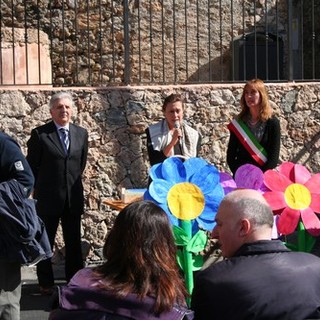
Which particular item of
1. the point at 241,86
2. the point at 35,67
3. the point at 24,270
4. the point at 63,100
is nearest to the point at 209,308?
the point at 63,100

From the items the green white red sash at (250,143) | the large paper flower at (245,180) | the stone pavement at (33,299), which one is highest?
the green white red sash at (250,143)

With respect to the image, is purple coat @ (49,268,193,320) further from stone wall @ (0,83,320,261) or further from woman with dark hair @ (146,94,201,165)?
stone wall @ (0,83,320,261)

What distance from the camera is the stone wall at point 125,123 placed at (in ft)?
26.4

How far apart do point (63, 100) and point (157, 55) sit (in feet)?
13.8

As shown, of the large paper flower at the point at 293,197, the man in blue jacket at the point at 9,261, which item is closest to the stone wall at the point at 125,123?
the large paper flower at the point at 293,197

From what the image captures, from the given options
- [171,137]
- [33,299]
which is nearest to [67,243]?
[33,299]

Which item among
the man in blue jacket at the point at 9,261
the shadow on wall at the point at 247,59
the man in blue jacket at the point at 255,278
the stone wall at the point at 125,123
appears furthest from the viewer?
the shadow on wall at the point at 247,59

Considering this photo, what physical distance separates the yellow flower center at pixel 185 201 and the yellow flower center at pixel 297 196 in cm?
69

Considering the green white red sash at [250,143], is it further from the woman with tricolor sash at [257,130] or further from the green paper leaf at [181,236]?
the green paper leaf at [181,236]

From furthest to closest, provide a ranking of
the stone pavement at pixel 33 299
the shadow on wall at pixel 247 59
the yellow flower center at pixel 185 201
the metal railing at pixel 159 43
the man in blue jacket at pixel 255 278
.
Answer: the shadow on wall at pixel 247 59 < the metal railing at pixel 159 43 < the stone pavement at pixel 33 299 < the yellow flower center at pixel 185 201 < the man in blue jacket at pixel 255 278

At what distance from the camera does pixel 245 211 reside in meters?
3.60

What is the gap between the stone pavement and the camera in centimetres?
663

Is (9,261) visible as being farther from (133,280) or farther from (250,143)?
(250,143)

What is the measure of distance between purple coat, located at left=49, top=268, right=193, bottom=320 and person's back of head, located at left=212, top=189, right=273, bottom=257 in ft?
1.61
